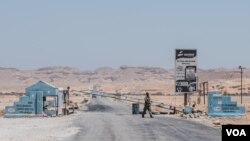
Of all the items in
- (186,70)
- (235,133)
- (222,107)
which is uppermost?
(186,70)

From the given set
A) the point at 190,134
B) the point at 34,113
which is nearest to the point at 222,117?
the point at 34,113

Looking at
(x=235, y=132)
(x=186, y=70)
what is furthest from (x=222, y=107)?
(x=235, y=132)

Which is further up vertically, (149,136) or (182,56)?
(182,56)

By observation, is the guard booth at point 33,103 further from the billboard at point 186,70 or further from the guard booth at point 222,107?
the guard booth at point 222,107

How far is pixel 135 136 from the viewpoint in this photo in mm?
Result: 23031

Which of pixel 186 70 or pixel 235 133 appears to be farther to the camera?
pixel 186 70

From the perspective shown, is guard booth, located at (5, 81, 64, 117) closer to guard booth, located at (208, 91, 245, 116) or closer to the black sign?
guard booth, located at (208, 91, 245, 116)

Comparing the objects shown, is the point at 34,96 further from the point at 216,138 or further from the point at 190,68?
the point at 216,138

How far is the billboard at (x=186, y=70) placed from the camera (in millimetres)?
45588

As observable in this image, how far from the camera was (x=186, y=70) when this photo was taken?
151 ft

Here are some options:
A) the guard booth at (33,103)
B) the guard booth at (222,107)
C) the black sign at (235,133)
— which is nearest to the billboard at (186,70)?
the guard booth at (222,107)

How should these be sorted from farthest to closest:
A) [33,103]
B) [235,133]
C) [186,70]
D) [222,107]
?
[186,70]
[222,107]
[33,103]
[235,133]

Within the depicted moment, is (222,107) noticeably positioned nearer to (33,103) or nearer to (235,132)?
(33,103)

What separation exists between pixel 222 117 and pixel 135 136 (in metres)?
19.1
